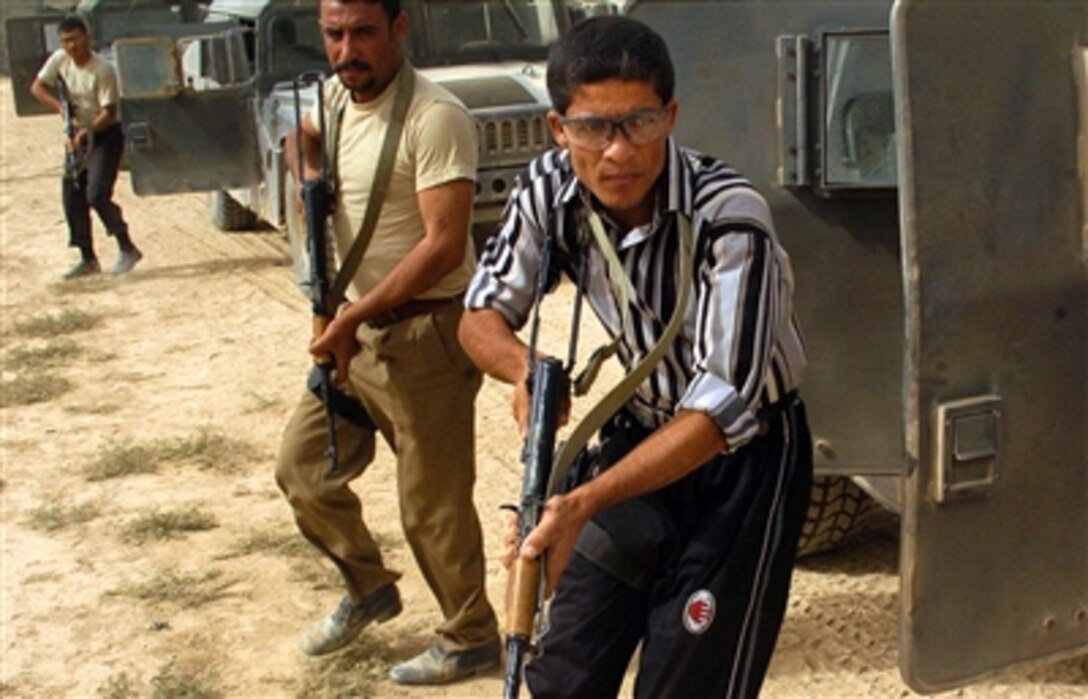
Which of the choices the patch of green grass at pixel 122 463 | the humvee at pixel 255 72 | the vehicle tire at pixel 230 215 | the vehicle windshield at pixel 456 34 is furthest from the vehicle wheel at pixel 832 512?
the vehicle tire at pixel 230 215

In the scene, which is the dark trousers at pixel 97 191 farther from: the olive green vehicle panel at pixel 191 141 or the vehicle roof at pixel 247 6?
the vehicle roof at pixel 247 6

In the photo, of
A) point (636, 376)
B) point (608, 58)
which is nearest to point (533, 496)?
point (636, 376)

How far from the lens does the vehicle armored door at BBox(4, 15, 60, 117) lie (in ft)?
41.5

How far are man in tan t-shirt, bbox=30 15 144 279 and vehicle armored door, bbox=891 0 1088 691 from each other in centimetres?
790

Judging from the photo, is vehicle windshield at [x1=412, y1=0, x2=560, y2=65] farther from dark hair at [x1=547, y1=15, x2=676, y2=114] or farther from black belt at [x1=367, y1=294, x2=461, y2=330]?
dark hair at [x1=547, y1=15, x2=676, y2=114]

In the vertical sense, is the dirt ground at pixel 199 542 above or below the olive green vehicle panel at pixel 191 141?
below

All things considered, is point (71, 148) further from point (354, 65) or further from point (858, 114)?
point (858, 114)

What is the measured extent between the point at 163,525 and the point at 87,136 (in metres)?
5.13

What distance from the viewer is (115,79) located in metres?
9.96

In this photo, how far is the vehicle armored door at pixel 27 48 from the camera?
41.5ft

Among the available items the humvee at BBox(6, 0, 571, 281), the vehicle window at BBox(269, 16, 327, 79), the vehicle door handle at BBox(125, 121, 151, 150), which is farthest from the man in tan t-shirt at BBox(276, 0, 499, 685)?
the vehicle door handle at BBox(125, 121, 151, 150)

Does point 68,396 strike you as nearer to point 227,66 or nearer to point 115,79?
point 227,66

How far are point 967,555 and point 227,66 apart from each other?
6.83m

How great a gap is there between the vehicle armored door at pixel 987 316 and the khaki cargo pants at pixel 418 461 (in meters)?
1.34
